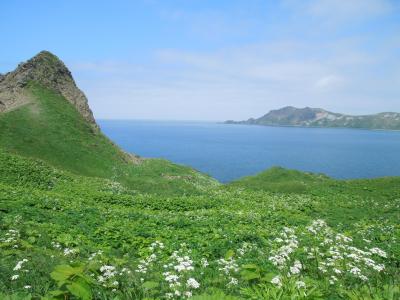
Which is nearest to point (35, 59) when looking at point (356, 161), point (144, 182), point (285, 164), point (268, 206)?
point (144, 182)

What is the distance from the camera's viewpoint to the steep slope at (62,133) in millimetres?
51469

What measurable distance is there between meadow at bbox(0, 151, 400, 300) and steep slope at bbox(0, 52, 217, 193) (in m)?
10.9

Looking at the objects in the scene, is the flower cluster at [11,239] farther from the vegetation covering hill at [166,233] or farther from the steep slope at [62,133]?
the steep slope at [62,133]

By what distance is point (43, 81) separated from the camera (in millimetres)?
71062

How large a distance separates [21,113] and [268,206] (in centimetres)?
4765

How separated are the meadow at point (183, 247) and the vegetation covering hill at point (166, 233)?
59 millimetres

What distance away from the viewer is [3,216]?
727 inches

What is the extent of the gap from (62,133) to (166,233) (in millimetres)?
45675

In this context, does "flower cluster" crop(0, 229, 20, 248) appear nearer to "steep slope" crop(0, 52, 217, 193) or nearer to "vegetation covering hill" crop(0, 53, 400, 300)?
"vegetation covering hill" crop(0, 53, 400, 300)

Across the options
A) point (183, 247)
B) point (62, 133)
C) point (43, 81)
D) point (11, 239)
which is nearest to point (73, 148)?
point (62, 133)

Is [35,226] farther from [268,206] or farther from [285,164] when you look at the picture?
[285,164]

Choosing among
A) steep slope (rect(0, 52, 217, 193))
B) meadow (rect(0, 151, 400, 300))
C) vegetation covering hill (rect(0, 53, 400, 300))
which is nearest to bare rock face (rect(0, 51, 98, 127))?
steep slope (rect(0, 52, 217, 193))

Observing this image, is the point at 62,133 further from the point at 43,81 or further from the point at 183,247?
the point at 183,247

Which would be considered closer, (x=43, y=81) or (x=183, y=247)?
(x=183, y=247)
